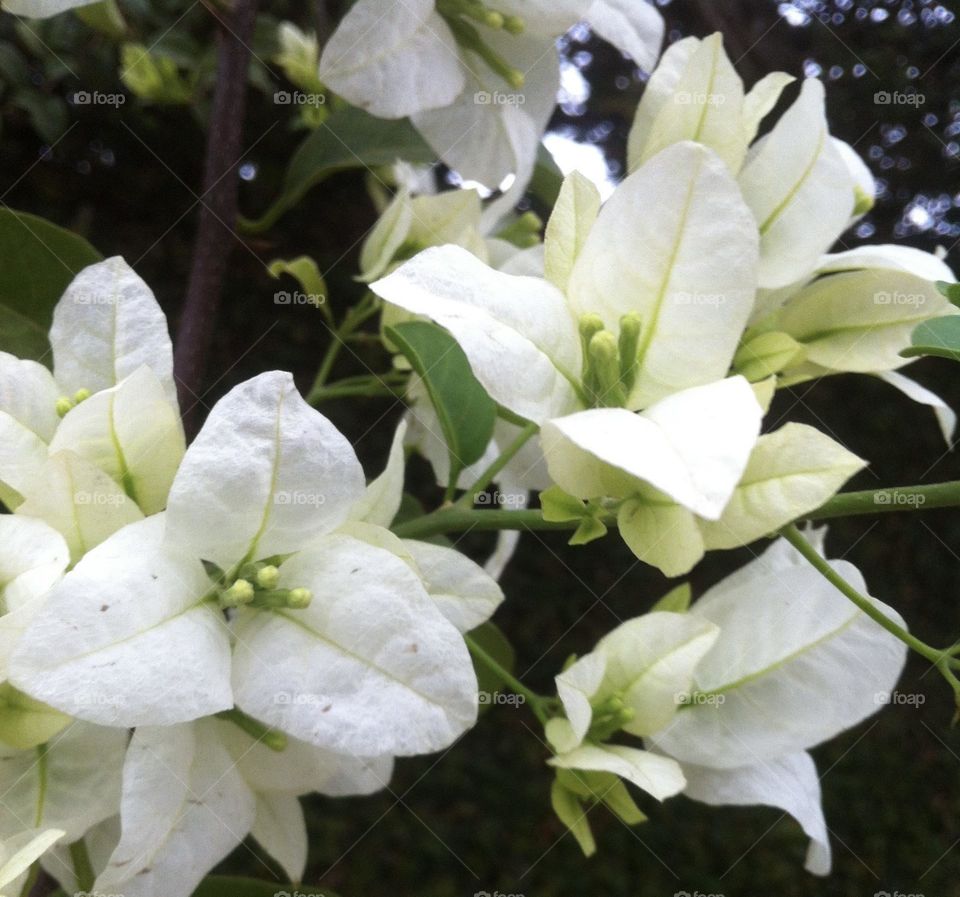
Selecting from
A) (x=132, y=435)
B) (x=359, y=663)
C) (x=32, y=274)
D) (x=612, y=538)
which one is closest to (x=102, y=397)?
(x=132, y=435)

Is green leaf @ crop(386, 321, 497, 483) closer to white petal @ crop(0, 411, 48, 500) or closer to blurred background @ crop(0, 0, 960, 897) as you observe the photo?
white petal @ crop(0, 411, 48, 500)

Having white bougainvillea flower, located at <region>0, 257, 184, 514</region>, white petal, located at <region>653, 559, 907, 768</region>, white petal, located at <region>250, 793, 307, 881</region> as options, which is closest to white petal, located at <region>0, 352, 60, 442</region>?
white bougainvillea flower, located at <region>0, 257, 184, 514</region>

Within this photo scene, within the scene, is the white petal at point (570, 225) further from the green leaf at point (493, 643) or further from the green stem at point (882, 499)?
the green leaf at point (493, 643)

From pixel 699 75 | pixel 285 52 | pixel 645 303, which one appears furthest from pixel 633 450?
pixel 285 52

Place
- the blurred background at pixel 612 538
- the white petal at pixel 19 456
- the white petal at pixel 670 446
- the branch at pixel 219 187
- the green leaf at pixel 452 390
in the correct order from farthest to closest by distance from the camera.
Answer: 1. the blurred background at pixel 612 538
2. the branch at pixel 219 187
3. the green leaf at pixel 452 390
4. the white petal at pixel 19 456
5. the white petal at pixel 670 446

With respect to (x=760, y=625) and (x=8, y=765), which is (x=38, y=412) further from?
(x=760, y=625)

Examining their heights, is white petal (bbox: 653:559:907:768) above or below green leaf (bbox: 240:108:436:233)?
below

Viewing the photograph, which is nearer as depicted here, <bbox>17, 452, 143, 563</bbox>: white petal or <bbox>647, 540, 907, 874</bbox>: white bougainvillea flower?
<bbox>17, 452, 143, 563</bbox>: white petal

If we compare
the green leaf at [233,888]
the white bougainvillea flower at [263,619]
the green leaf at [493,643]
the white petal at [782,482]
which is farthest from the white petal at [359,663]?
the green leaf at [493,643]
